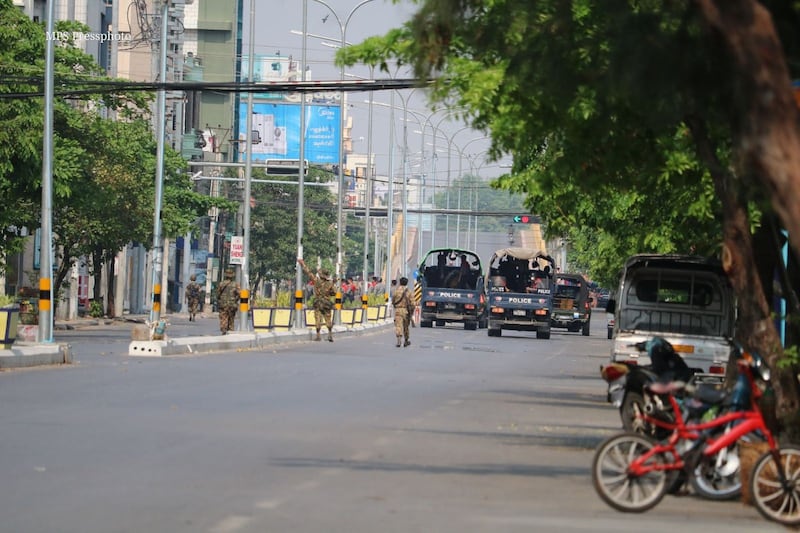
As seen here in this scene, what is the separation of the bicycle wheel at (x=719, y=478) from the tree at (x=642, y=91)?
141 centimetres

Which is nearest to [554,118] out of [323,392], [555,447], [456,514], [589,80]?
[589,80]

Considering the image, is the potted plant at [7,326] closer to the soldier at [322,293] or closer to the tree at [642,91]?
the tree at [642,91]

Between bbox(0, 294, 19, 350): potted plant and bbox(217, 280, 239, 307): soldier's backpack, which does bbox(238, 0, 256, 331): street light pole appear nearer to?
bbox(217, 280, 239, 307): soldier's backpack

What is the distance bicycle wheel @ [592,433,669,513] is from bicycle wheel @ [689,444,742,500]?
0.84 m

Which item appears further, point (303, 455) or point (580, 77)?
point (303, 455)

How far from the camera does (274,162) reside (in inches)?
2403

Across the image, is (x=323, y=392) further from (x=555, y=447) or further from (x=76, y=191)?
(x=76, y=191)

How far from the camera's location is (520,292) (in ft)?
214

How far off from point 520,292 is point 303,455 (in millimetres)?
51409

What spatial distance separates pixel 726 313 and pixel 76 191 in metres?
23.9

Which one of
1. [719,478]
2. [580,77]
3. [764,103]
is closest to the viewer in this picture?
[764,103]

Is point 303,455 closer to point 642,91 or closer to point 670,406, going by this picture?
point 670,406

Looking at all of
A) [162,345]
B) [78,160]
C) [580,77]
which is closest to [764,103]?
[580,77]

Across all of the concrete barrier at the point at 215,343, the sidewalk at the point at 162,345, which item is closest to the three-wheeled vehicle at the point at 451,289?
the sidewalk at the point at 162,345
